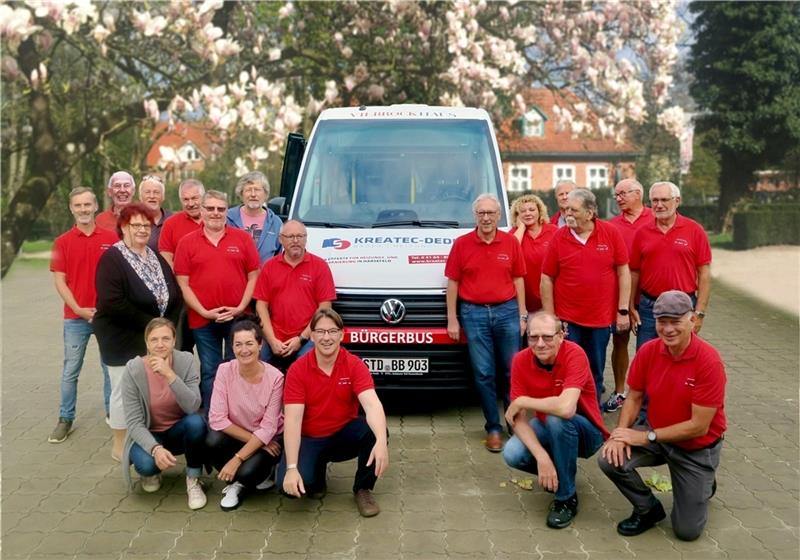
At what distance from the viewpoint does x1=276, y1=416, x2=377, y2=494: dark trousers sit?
5246 millimetres

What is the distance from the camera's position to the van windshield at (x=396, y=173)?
25.1 feet

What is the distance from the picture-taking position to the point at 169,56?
48.7ft

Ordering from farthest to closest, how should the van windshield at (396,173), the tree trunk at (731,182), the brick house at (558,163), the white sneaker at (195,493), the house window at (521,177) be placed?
the house window at (521,177), the brick house at (558,163), the tree trunk at (731,182), the van windshield at (396,173), the white sneaker at (195,493)

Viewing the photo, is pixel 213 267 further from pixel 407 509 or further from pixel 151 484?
pixel 407 509

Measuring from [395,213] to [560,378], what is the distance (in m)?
2.89

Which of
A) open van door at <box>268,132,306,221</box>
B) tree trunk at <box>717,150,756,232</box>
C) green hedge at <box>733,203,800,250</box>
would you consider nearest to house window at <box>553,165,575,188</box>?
tree trunk at <box>717,150,756,232</box>

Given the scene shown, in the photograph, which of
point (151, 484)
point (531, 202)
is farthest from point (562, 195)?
point (151, 484)

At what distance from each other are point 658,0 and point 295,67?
708cm

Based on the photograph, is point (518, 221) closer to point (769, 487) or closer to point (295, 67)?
point (769, 487)

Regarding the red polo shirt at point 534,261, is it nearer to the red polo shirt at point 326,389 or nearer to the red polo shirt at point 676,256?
the red polo shirt at point 676,256

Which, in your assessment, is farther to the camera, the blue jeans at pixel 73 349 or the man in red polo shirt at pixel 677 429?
the blue jeans at pixel 73 349

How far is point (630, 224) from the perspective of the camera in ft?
24.1

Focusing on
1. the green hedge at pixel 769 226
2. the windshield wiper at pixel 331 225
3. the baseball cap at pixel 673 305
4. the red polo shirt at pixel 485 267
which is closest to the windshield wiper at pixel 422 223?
the windshield wiper at pixel 331 225

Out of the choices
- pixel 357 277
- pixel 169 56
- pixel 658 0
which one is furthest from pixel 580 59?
pixel 357 277
